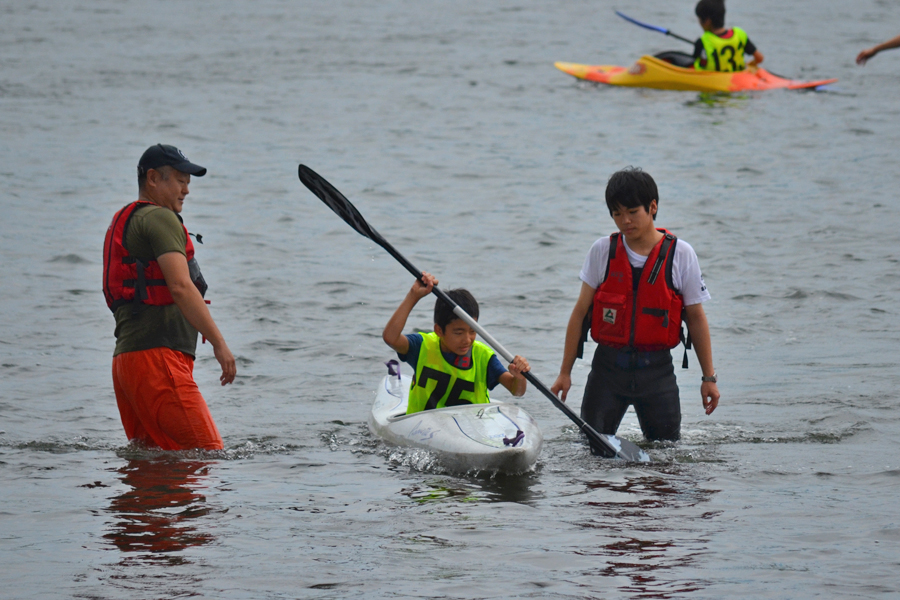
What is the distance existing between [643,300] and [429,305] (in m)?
4.47

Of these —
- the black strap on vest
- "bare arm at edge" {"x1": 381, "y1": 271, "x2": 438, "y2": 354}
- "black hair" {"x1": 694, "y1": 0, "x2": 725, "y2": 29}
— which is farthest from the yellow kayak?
"bare arm at edge" {"x1": 381, "y1": 271, "x2": 438, "y2": 354}

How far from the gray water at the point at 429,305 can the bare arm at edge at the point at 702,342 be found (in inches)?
16.0

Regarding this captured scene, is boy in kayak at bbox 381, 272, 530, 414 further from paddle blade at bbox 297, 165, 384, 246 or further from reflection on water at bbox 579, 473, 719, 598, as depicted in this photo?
reflection on water at bbox 579, 473, 719, 598

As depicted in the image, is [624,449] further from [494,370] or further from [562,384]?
[494,370]

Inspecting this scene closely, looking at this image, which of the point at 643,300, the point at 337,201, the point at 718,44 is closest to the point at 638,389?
the point at 643,300

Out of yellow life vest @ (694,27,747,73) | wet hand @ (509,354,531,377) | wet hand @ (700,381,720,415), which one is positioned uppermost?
yellow life vest @ (694,27,747,73)

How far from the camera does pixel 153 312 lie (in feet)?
15.5

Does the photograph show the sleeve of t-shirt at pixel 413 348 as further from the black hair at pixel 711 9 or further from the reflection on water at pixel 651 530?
the black hair at pixel 711 9

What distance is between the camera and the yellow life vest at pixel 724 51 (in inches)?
632

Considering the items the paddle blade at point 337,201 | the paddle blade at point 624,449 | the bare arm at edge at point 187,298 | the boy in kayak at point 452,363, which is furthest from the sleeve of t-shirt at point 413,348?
the bare arm at edge at point 187,298

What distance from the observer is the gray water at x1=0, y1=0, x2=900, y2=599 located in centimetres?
417

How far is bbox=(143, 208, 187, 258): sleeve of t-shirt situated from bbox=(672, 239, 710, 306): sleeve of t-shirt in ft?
6.75

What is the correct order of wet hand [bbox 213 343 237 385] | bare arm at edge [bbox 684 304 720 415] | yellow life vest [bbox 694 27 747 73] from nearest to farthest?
wet hand [bbox 213 343 237 385]
bare arm at edge [bbox 684 304 720 415]
yellow life vest [bbox 694 27 747 73]

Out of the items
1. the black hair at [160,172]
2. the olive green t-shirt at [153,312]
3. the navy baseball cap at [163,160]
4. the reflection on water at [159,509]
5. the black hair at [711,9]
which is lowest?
the reflection on water at [159,509]
